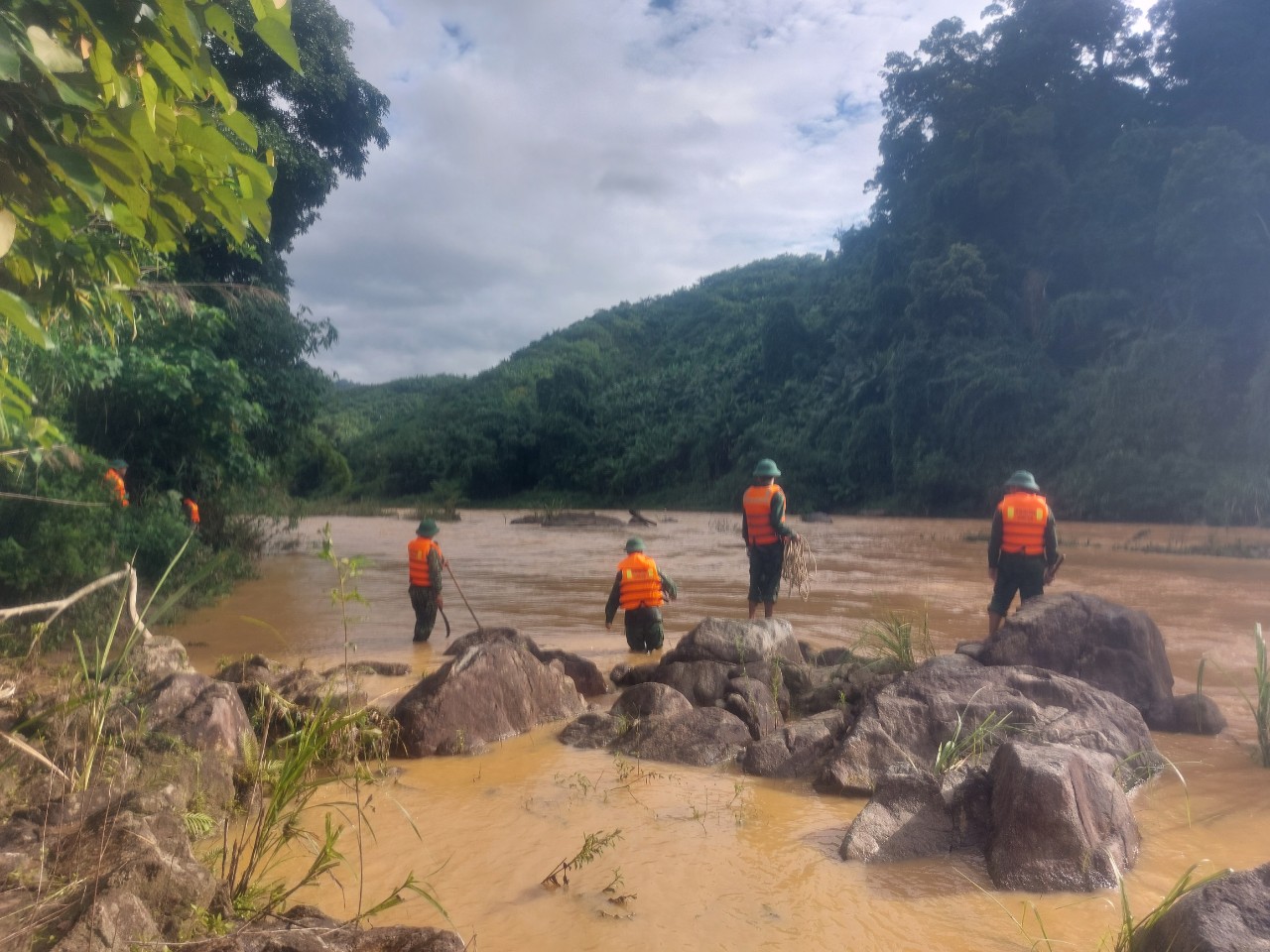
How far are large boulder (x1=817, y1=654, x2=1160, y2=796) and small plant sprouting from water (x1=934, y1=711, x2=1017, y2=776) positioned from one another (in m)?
0.01

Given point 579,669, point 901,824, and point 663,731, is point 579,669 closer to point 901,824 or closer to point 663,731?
point 663,731

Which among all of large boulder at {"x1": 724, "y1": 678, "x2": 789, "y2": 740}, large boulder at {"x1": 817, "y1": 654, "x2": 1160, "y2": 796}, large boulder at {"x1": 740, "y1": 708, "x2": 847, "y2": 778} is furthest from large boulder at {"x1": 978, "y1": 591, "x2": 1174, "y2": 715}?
large boulder at {"x1": 740, "y1": 708, "x2": 847, "y2": 778}

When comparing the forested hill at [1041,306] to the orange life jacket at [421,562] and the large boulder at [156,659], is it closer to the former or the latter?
the orange life jacket at [421,562]

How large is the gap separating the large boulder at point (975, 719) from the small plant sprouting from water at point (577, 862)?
1491 millimetres

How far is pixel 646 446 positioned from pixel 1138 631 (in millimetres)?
43524

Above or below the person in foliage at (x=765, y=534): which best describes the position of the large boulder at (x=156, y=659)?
below

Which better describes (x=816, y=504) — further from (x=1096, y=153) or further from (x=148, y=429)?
(x=148, y=429)

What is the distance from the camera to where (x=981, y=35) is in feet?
124

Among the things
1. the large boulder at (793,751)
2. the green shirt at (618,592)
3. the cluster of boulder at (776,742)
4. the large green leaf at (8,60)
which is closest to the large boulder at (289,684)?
the cluster of boulder at (776,742)

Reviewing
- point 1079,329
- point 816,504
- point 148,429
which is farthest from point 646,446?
point 148,429

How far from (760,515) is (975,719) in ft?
14.5

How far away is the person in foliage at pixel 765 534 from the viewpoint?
31.6ft

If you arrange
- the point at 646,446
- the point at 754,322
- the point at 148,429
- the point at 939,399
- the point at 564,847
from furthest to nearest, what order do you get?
the point at 754,322 < the point at 646,446 < the point at 939,399 < the point at 148,429 < the point at 564,847

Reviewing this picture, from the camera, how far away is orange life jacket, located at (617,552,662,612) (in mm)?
9070
